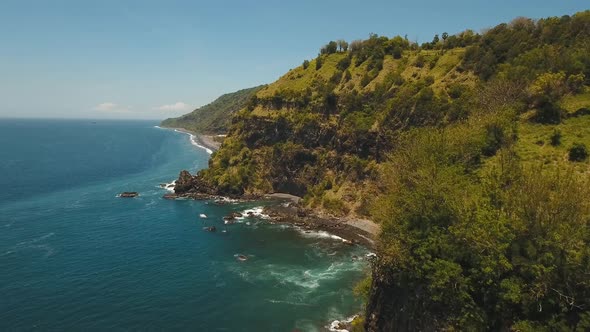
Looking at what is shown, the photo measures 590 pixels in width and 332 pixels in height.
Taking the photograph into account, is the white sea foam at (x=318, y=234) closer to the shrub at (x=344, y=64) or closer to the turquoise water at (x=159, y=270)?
the turquoise water at (x=159, y=270)

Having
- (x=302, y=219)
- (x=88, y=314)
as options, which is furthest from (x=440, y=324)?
(x=302, y=219)

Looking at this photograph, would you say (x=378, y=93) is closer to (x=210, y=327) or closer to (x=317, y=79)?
(x=317, y=79)

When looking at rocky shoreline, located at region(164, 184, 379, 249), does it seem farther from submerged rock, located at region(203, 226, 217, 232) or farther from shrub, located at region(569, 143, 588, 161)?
shrub, located at region(569, 143, 588, 161)

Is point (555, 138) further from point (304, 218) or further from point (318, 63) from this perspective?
point (318, 63)

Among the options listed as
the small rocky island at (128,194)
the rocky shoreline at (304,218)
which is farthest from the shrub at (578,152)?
the small rocky island at (128,194)

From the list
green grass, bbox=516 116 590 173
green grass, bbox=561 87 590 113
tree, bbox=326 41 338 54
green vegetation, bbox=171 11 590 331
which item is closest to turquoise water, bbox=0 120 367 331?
green vegetation, bbox=171 11 590 331

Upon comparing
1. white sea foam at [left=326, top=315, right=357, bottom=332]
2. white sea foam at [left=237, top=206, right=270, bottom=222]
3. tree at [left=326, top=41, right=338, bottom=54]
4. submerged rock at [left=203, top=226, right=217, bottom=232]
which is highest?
tree at [left=326, top=41, right=338, bottom=54]

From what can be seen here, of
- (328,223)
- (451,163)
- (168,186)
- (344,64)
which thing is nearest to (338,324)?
(451,163)
